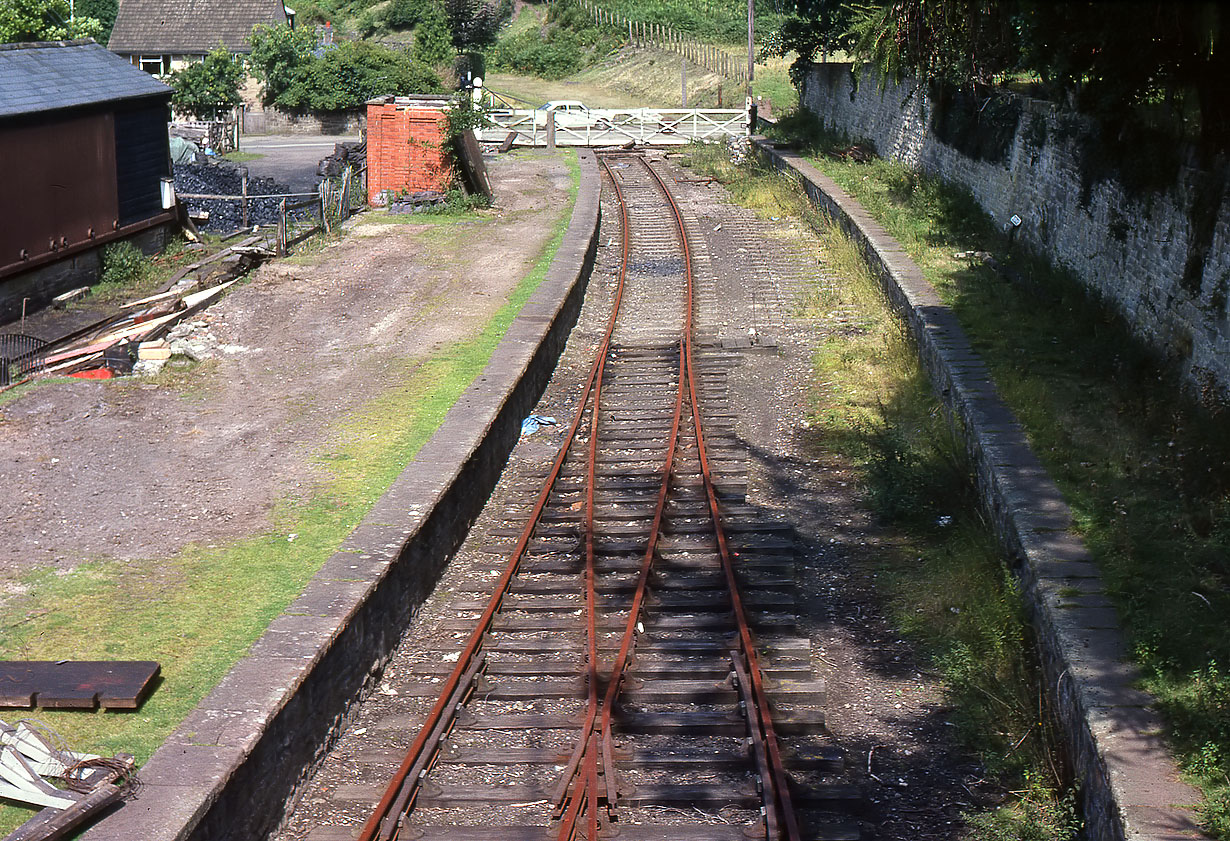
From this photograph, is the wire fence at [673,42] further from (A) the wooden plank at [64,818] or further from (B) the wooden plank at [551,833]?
(A) the wooden plank at [64,818]

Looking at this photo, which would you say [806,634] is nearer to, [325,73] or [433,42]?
[325,73]

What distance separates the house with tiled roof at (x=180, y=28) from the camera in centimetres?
5766

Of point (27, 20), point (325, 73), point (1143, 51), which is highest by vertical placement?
point (27, 20)

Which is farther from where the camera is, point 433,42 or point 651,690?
point 433,42

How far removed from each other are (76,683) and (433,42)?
54.4 metres

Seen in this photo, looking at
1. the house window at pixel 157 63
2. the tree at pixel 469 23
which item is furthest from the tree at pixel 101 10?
the tree at pixel 469 23

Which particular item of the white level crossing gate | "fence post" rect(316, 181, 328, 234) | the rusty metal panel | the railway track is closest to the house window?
the white level crossing gate

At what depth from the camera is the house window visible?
58219 mm

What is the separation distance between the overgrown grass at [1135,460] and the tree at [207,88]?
3662cm

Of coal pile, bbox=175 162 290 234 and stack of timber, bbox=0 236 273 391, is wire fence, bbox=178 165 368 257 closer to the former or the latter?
coal pile, bbox=175 162 290 234

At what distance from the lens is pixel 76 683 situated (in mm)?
6637

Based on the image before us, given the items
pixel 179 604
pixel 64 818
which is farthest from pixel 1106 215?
pixel 64 818

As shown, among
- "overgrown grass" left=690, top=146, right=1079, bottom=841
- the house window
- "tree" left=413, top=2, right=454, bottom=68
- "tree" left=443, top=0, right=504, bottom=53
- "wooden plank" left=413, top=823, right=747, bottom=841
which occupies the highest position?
"tree" left=443, top=0, right=504, bottom=53

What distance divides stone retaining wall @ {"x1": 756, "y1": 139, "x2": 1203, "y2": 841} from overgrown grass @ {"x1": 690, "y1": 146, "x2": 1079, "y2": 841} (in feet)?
0.68
